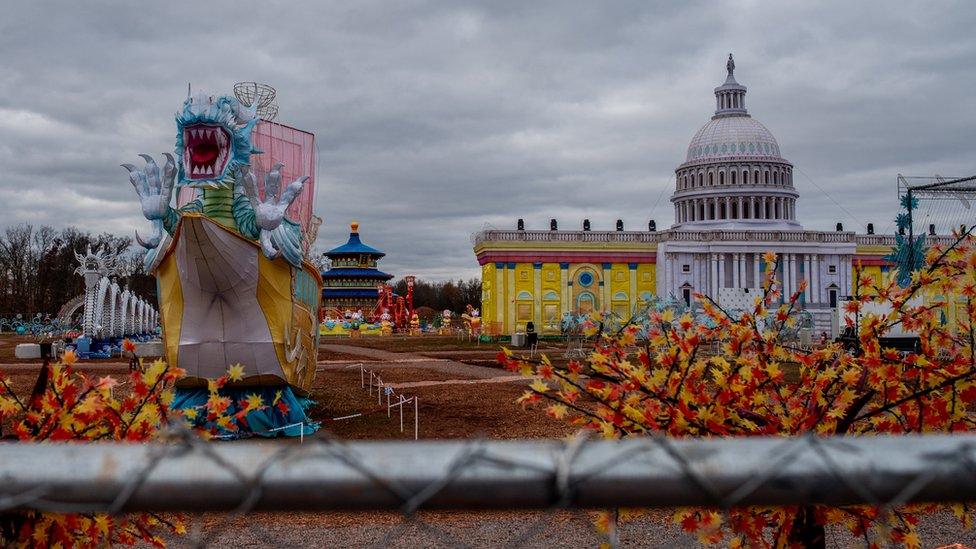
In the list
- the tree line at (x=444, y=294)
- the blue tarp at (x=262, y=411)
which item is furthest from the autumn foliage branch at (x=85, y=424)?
the tree line at (x=444, y=294)

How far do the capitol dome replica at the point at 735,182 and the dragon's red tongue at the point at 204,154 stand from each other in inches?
2510

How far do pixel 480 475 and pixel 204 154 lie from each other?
11.3 meters

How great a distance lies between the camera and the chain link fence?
71.7 inches

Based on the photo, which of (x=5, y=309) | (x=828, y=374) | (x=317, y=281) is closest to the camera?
(x=828, y=374)

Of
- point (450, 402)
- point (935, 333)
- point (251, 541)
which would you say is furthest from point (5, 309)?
point (935, 333)

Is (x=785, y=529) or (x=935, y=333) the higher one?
(x=935, y=333)

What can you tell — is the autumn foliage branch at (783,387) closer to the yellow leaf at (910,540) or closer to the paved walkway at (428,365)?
the yellow leaf at (910,540)

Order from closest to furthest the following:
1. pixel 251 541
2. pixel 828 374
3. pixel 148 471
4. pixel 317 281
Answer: pixel 148 471, pixel 828 374, pixel 251 541, pixel 317 281

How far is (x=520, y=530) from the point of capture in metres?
8.62

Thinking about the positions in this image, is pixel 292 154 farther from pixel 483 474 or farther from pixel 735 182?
pixel 735 182

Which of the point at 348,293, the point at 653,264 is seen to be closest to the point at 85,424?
the point at 653,264

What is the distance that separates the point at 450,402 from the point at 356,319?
49282mm

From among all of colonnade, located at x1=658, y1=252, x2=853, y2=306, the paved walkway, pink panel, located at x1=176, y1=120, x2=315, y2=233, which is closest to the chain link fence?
pink panel, located at x1=176, y1=120, x2=315, y2=233

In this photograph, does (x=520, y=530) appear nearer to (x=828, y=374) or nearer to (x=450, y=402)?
(x=828, y=374)
